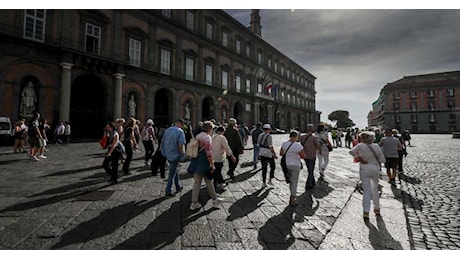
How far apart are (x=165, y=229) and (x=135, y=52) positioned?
67.5ft

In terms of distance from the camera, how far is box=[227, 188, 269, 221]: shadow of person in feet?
12.5

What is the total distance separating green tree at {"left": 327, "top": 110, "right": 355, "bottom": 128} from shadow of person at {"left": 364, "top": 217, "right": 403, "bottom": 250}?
3593 inches

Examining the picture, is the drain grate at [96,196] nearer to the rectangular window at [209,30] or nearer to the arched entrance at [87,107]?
the arched entrance at [87,107]

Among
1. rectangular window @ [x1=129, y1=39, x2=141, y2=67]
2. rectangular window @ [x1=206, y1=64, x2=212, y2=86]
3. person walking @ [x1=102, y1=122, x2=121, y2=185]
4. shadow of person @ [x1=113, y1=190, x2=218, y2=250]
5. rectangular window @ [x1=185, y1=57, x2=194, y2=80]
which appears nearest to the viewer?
shadow of person @ [x1=113, y1=190, x2=218, y2=250]

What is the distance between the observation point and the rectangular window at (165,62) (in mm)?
22609

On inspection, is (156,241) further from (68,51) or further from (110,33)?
(110,33)

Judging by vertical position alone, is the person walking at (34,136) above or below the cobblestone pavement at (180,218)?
above

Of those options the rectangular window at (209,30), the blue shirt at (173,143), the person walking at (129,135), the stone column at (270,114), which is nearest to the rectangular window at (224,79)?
the rectangular window at (209,30)

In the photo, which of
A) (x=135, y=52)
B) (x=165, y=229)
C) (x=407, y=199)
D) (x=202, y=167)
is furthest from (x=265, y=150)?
(x=135, y=52)

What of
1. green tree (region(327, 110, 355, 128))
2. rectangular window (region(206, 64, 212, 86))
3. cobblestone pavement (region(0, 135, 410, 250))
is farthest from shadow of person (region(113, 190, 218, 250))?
green tree (region(327, 110, 355, 128))

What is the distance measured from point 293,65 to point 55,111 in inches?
1751

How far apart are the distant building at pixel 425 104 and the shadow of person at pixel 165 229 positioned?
71481 mm

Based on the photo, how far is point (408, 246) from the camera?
2.95 meters

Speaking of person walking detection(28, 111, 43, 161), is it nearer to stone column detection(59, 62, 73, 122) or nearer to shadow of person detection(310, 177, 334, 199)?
stone column detection(59, 62, 73, 122)
